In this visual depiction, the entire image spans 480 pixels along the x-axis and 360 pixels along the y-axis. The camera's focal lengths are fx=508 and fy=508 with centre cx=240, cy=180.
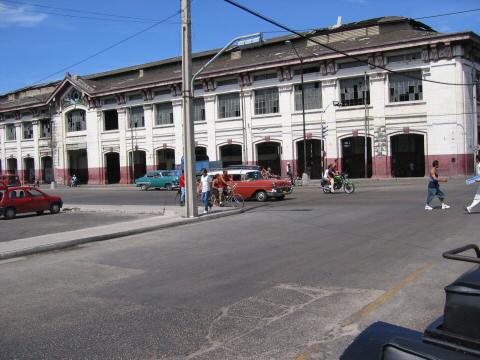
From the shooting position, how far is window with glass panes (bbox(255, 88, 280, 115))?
4722 centimetres

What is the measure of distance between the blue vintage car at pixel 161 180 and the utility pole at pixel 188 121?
81.8 feet

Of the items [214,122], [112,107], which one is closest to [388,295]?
[214,122]

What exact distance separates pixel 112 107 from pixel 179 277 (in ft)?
173

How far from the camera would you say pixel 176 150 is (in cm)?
5338

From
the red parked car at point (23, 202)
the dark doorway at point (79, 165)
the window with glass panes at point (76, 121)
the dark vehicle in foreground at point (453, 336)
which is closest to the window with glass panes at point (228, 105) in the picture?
the window with glass panes at point (76, 121)

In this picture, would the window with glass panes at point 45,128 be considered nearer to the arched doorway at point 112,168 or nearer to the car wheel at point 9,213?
the arched doorway at point 112,168

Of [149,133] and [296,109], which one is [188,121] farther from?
[149,133]

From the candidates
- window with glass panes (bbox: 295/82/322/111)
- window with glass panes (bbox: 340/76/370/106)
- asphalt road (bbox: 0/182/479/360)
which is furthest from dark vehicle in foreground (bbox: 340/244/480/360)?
window with glass panes (bbox: 295/82/322/111)

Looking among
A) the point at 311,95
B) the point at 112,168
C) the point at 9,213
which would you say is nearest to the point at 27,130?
the point at 112,168

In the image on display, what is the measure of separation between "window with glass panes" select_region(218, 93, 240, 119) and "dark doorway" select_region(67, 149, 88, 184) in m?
22.8

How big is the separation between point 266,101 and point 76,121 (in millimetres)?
26971

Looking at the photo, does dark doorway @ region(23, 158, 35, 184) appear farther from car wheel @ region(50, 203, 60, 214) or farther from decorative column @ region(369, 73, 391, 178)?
car wheel @ region(50, 203, 60, 214)

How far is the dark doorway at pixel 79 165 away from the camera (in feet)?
212

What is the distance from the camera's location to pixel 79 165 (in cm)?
6575
